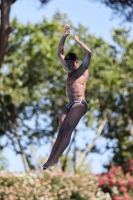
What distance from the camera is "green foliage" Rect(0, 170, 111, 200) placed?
1278 cm

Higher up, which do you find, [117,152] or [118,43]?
[118,43]

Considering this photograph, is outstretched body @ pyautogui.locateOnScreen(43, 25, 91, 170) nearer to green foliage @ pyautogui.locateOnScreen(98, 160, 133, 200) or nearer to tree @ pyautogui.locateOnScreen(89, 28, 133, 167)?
green foliage @ pyautogui.locateOnScreen(98, 160, 133, 200)

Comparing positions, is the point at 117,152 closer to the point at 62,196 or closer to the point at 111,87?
the point at 111,87

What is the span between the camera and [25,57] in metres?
23.2

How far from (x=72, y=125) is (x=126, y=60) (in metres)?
19.5

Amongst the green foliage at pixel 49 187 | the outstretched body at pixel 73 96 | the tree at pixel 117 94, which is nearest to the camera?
the outstretched body at pixel 73 96

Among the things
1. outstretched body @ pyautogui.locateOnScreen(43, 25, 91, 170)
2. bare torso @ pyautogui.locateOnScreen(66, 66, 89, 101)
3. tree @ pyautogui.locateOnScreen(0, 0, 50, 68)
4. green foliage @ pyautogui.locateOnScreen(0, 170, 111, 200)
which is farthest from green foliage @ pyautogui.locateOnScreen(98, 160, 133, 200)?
bare torso @ pyautogui.locateOnScreen(66, 66, 89, 101)

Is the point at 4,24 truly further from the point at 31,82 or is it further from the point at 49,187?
the point at 31,82

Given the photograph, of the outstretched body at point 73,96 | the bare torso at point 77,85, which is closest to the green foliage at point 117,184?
the outstretched body at point 73,96

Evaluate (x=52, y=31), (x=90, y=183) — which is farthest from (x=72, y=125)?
(x=52, y=31)

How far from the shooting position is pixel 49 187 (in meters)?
13.4

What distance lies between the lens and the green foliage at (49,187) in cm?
1278

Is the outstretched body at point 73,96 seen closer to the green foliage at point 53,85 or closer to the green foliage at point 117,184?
the green foliage at point 117,184

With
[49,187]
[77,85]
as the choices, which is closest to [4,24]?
[49,187]
